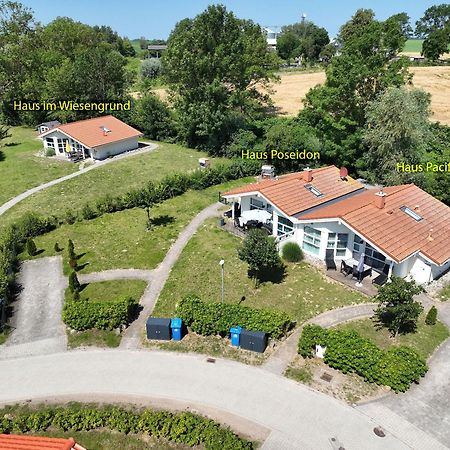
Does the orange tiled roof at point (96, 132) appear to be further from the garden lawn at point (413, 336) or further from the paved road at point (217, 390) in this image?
the garden lawn at point (413, 336)

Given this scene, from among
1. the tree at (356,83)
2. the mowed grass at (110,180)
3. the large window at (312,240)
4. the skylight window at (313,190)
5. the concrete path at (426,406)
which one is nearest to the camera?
the concrete path at (426,406)

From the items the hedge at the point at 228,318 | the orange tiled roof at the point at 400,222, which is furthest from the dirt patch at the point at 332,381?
the orange tiled roof at the point at 400,222

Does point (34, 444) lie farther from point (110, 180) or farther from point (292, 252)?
point (110, 180)

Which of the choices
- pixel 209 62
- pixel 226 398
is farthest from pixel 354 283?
pixel 209 62

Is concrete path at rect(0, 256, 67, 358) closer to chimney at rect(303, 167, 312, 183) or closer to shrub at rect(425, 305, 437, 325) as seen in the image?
shrub at rect(425, 305, 437, 325)

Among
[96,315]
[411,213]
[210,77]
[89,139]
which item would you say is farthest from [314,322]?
[89,139]
